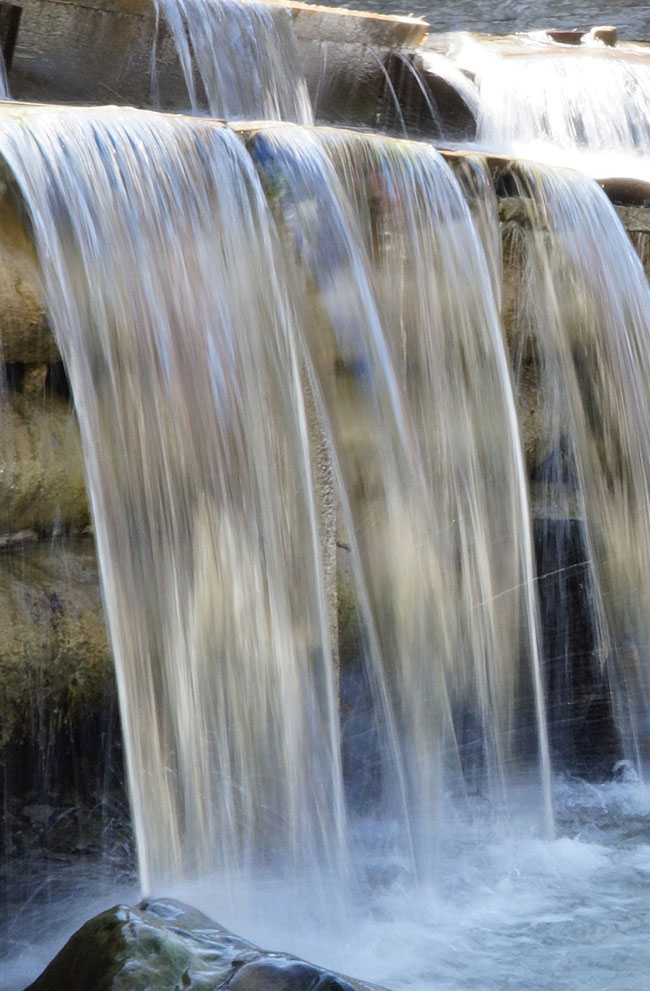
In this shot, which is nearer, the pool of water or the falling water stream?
the pool of water

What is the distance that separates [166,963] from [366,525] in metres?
1.96

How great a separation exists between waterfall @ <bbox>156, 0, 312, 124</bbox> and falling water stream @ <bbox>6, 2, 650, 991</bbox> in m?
2.25

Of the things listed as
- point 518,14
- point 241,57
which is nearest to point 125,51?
point 241,57

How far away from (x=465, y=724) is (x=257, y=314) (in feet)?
5.62

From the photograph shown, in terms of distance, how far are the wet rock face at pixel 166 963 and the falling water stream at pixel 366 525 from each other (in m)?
0.60

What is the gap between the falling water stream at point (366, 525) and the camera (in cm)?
379

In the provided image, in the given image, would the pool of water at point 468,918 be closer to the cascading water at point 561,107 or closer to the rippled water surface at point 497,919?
the rippled water surface at point 497,919

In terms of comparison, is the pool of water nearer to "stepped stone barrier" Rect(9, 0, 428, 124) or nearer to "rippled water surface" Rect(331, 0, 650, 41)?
"stepped stone barrier" Rect(9, 0, 428, 124)

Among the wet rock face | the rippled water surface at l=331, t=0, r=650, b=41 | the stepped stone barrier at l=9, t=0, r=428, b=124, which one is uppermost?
the rippled water surface at l=331, t=0, r=650, b=41

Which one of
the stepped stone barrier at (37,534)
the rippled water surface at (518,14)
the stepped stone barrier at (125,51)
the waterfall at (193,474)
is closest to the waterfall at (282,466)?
the waterfall at (193,474)

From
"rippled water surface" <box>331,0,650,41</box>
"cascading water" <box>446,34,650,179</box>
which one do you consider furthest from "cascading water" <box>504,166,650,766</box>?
"rippled water surface" <box>331,0,650,41</box>

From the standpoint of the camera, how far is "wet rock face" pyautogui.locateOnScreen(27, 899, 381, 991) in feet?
9.09

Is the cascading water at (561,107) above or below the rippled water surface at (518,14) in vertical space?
below

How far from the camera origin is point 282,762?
4.05m
